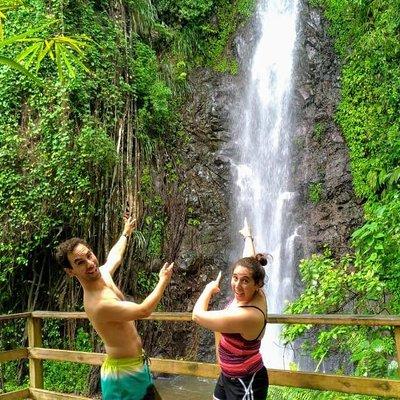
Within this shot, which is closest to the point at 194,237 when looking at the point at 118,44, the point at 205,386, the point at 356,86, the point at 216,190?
the point at 216,190

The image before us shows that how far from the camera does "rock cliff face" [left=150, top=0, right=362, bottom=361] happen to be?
9.48m

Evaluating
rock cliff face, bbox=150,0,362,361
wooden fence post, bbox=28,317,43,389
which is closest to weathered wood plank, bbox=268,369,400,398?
wooden fence post, bbox=28,317,43,389

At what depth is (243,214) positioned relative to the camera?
10.4 m

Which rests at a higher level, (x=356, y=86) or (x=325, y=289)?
(x=356, y=86)

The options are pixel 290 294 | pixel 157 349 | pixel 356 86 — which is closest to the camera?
pixel 157 349

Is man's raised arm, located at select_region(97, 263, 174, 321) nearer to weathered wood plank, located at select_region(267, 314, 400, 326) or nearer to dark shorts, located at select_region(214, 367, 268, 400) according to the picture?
dark shorts, located at select_region(214, 367, 268, 400)

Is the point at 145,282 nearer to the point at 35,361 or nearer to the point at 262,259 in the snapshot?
the point at 35,361

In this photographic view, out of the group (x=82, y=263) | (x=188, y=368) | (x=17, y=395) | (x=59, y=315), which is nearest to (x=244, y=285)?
(x=82, y=263)

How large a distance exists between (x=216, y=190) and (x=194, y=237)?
1.22 metres

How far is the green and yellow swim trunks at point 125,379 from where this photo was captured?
2563mm

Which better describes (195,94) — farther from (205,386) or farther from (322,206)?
(205,386)

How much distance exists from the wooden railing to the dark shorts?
1.75 feet

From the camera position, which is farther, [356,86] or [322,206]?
[356,86]

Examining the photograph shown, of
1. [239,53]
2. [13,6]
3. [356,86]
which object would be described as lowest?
[13,6]
